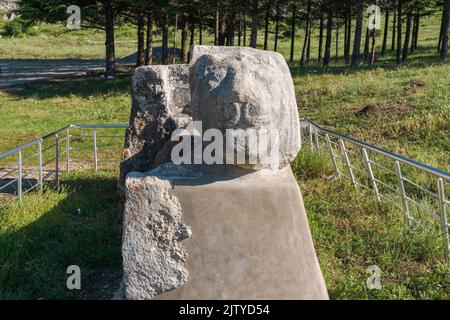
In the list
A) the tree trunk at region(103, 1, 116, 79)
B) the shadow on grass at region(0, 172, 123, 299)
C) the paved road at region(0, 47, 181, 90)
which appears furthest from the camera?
the paved road at region(0, 47, 181, 90)

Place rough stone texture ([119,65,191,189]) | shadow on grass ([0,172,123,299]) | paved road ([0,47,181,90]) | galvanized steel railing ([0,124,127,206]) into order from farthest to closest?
paved road ([0,47,181,90]) < galvanized steel railing ([0,124,127,206]) < rough stone texture ([119,65,191,189]) < shadow on grass ([0,172,123,299])

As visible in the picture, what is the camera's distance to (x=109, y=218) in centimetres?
700

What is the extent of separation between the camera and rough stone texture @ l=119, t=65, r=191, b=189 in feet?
24.2

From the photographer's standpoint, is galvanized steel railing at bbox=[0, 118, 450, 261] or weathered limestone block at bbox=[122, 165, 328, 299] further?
galvanized steel railing at bbox=[0, 118, 450, 261]

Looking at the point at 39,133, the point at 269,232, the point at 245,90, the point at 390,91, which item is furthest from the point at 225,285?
the point at 390,91

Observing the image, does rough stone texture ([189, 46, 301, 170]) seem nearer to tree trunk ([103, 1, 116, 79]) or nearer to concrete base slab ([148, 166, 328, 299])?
concrete base slab ([148, 166, 328, 299])

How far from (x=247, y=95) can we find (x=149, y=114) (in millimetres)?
3743

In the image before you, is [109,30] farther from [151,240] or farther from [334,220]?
[151,240]

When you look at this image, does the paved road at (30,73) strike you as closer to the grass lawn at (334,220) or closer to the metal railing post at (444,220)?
the grass lawn at (334,220)

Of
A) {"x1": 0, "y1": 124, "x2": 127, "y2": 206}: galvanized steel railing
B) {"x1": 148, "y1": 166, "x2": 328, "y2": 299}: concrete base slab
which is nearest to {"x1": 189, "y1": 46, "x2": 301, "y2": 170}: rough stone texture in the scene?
{"x1": 148, "y1": 166, "x2": 328, "y2": 299}: concrete base slab

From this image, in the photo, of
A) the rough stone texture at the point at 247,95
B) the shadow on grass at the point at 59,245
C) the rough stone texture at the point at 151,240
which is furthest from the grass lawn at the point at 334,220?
the rough stone texture at the point at 247,95

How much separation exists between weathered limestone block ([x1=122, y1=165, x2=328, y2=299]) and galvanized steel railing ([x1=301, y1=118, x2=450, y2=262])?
1.90 meters

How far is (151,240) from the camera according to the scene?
4.10 m

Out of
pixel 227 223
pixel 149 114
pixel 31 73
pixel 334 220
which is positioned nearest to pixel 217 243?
pixel 227 223
